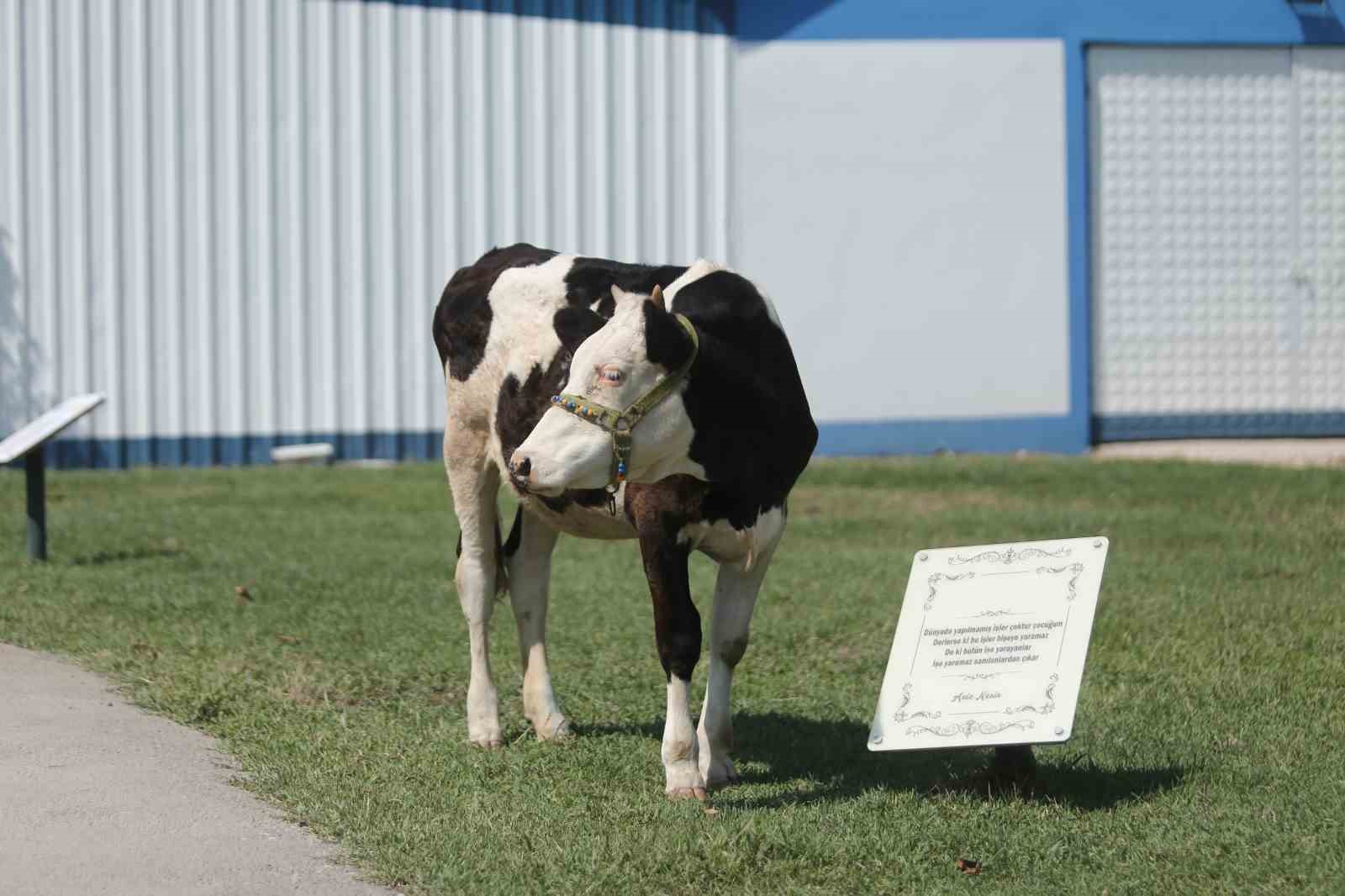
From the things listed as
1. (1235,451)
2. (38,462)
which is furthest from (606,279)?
(1235,451)

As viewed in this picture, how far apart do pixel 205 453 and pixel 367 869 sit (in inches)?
518

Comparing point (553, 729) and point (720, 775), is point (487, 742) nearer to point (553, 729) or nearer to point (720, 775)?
point (553, 729)

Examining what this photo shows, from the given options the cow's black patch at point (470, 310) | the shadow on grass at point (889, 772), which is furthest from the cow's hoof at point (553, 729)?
the cow's black patch at point (470, 310)

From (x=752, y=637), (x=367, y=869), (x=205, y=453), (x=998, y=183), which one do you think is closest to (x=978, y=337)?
(x=998, y=183)

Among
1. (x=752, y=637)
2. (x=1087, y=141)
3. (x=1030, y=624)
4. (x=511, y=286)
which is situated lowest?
(x=752, y=637)

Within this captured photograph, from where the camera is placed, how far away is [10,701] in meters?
7.31

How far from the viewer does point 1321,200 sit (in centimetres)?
1878

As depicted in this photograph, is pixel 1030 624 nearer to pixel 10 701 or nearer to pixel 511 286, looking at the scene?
pixel 511 286

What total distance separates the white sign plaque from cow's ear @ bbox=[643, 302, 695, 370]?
1298 mm

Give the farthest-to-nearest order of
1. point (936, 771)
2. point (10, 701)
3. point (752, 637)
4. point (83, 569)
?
point (83, 569)
point (752, 637)
point (10, 701)
point (936, 771)

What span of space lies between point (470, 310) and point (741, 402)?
1.65 meters

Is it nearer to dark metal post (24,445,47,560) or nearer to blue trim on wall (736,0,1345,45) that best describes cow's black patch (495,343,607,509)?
dark metal post (24,445,47,560)

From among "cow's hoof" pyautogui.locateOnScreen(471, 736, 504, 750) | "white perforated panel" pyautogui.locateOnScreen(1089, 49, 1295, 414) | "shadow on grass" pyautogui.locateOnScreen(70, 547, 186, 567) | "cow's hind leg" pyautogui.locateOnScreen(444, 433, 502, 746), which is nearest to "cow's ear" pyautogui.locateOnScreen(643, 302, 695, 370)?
"cow's hind leg" pyautogui.locateOnScreen(444, 433, 502, 746)

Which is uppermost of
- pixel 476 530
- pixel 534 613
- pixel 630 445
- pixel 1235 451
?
pixel 630 445
